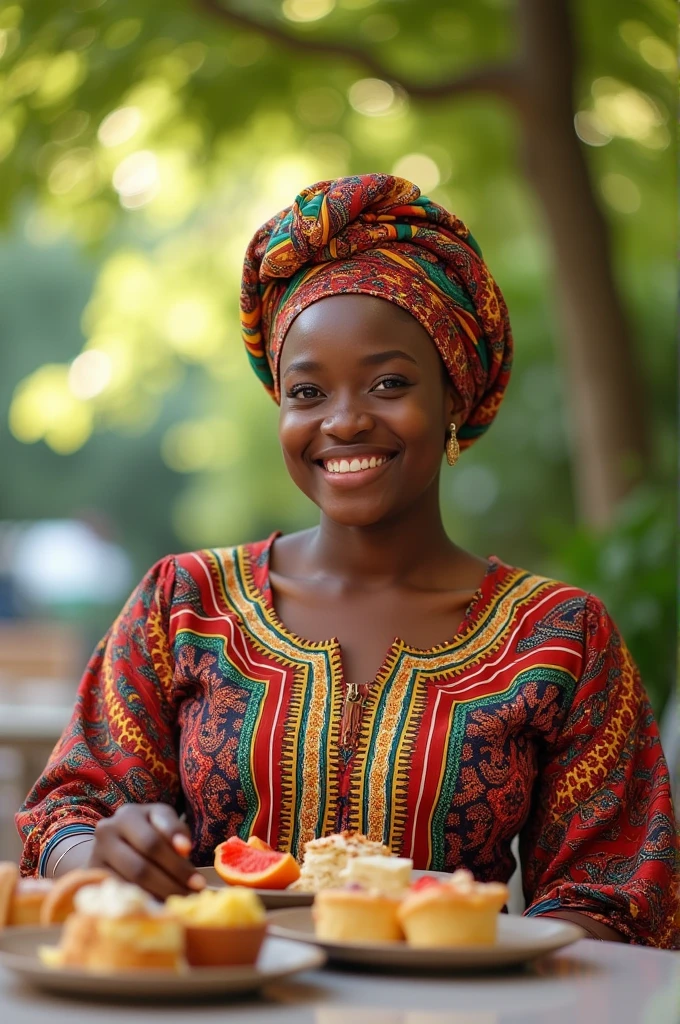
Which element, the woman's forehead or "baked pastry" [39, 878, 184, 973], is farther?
the woman's forehead

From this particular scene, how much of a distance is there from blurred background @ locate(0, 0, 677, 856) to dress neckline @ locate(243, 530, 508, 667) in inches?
81.4

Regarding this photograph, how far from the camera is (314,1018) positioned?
5.03 feet

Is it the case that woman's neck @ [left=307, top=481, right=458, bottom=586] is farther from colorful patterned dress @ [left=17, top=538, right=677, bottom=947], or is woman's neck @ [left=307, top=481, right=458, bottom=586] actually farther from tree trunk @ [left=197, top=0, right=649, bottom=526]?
tree trunk @ [left=197, top=0, right=649, bottom=526]

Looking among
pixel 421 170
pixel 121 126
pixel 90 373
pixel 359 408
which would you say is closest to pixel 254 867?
pixel 359 408

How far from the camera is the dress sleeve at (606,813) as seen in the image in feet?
8.00

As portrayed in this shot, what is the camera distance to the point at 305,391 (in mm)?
2646

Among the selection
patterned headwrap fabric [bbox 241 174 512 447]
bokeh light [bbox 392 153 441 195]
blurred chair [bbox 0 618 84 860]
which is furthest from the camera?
bokeh light [bbox 392 153 441 195]

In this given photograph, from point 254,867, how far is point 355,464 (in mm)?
803

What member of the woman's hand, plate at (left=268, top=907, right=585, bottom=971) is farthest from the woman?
plate at (left=268, top=907, right=585, bottom=971)

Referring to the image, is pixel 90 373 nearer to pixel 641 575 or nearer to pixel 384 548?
pixel 641 575

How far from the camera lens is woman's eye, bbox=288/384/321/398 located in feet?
8.65

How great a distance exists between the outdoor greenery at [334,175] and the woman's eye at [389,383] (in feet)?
10.5

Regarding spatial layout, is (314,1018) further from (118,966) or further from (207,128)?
(207,128)

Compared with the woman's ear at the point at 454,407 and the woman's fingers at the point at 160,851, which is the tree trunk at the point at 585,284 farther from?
the woman's fingers at the point at 160,851
